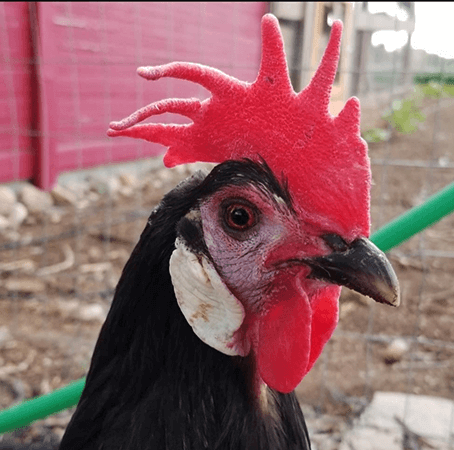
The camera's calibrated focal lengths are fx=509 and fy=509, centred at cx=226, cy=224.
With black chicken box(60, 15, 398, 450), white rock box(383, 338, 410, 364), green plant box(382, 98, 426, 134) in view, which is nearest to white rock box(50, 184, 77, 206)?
white rock box(383, 338, 410, 364)

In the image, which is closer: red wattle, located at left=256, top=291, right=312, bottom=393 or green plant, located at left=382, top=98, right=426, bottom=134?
red wattle, located at left=256, top=291, right=312, bottom=393

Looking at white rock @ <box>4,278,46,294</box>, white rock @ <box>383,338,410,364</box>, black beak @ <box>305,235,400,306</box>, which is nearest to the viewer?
black beak @ <box>305,235,400,306</box>

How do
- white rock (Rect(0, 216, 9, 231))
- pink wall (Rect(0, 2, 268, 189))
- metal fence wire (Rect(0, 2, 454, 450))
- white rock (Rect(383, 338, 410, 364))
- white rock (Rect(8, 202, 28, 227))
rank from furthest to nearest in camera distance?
pink wall (Rect(0, 2, 268, 189))
white rock (Rect(8, 202, 28, 227))
white rock (Rect(0, 216, 9, 231))
white rock (Rect(383, 338, 410, 364))
metal fence wire (Rect(0, 2, 454, 450))

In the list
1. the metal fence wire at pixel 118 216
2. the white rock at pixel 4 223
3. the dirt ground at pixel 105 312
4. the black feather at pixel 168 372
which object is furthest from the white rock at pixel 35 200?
the black feather at pixel 168 372

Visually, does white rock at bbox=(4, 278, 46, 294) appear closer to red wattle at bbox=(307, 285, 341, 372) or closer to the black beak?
red wattle at bbox=(307, 285, 341, 372)

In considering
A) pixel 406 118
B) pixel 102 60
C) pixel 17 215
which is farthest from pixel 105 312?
pixel 406 118

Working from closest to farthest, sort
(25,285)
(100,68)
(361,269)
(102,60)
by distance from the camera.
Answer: (361,269)
(25,285)
(102,60)
(100,68)

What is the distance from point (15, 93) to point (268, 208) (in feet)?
15.1

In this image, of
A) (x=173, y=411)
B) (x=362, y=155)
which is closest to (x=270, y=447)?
(x=173, y=411)

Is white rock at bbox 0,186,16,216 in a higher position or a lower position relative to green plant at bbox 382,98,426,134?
lower

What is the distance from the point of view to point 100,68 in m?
5.89

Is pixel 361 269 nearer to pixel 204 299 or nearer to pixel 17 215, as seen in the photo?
pixel 204 299

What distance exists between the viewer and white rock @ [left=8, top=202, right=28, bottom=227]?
14.7 ft

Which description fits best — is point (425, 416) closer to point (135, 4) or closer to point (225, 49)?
point (135, 4)
